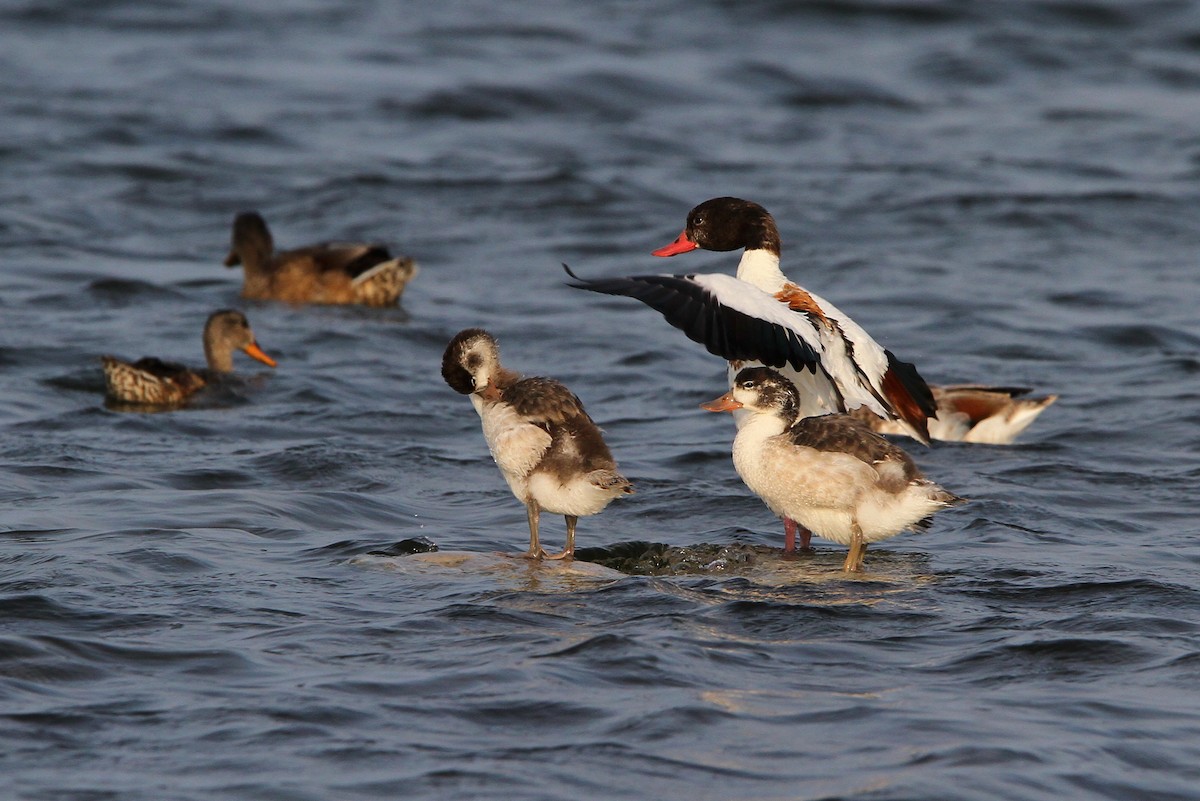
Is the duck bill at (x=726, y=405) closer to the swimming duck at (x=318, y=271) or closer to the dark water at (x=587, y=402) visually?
the dark water at (x=587, y=402)

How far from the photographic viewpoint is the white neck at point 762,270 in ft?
31.2

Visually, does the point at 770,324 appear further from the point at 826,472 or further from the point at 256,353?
the point at 256,353

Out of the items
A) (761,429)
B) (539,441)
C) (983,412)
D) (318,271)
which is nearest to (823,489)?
(761,429)

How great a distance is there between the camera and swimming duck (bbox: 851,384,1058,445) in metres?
11.8

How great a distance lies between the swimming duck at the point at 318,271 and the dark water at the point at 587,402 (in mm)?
288

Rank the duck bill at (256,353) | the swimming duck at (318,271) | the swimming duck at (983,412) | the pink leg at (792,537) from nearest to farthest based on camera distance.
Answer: the pink leg at (792,537) → the swimming duck at (983,412) → the duck bill at (256,353) → the swimming duck at (318,271)

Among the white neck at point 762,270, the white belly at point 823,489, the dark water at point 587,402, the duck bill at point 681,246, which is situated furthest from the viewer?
the duck bill at point 681,246

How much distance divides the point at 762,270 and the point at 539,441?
2005mm

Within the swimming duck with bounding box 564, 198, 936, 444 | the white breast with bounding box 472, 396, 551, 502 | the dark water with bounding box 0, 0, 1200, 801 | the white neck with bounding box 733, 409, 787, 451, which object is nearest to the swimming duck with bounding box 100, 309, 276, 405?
the dark water with bounding box 0, 0, 1200, 801

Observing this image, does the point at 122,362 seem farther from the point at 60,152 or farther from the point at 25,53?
the point at 25,53

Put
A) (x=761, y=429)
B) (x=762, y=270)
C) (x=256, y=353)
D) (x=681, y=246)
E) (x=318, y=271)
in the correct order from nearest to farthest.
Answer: (x=761, y=429) < (x=762, y=270) < (x=681, y=246) < (x=256, y=353) < (x=318, y=271)

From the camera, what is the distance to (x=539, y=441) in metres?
8.24

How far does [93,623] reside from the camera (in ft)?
23.5

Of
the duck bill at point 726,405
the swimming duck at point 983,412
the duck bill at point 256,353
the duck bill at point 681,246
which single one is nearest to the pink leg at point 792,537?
the duck bill at point 726,405
